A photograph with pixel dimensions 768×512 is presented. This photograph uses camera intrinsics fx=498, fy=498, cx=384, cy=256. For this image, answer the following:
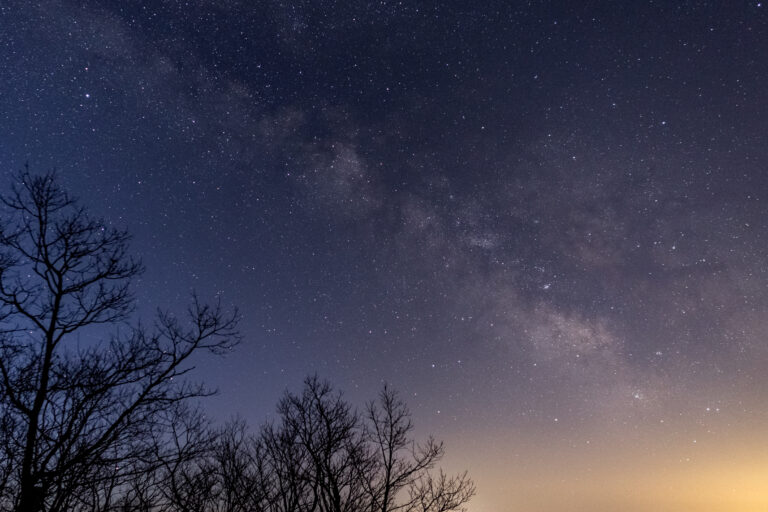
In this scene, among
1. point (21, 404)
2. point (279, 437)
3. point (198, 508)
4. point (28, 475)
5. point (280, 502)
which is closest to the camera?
point (28, 475)

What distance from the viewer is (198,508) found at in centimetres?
1338

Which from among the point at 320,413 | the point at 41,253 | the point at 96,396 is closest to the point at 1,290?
the point at 41,253

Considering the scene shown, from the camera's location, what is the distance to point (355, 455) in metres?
15.9

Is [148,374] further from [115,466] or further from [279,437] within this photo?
[279,437]

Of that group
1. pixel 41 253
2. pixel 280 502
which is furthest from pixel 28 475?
pixel 280 502

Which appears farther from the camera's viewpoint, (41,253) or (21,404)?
(41,253)

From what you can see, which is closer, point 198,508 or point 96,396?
point 96,396

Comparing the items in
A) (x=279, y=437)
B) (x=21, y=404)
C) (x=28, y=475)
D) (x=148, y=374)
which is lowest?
(x=28, y=475)

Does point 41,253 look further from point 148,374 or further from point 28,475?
point 28,475

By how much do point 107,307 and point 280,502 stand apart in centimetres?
1011

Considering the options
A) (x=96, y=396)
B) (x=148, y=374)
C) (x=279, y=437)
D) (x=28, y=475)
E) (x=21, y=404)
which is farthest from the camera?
(x=279, y=437)

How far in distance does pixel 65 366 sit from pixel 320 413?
400 inches

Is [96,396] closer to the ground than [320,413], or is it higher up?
closer to the ground

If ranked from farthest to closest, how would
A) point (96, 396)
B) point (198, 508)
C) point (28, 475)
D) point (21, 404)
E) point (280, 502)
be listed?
point (280, 502) < point (198, 508) < point (96, 396) < point (21, 404) < point (28, 475)
